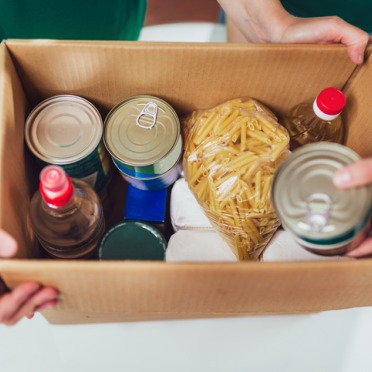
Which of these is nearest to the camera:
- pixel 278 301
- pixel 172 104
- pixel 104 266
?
pixel 104 266

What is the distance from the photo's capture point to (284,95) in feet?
2.70

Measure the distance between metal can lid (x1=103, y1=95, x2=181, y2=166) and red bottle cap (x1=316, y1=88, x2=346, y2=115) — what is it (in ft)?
0.78

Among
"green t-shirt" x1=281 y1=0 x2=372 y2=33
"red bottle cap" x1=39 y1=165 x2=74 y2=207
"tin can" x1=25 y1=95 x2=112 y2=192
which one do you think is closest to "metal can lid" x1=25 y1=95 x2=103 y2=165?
"tin can" x1=25 y1=95 x2=112 y2=192

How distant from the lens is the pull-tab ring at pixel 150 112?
0.76 meters

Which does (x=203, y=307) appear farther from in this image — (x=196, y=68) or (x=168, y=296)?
(x=196, y=68)

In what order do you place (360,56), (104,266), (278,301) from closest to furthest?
1. (104,266)
2. (278,301)
3. (360,56)

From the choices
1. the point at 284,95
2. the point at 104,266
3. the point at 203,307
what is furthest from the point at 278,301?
the point at 284,95

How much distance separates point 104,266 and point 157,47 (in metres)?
0.37

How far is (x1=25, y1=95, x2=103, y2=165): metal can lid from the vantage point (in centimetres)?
73

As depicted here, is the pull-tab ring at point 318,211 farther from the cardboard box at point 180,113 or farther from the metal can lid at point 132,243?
the metal can lid at point 132,243

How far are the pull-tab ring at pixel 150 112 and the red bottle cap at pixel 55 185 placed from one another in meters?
0.23

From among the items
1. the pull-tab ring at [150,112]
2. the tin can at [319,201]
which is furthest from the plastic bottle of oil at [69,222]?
the tin can at [319,201]

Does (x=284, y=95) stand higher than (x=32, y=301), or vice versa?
(x=284, y=95)

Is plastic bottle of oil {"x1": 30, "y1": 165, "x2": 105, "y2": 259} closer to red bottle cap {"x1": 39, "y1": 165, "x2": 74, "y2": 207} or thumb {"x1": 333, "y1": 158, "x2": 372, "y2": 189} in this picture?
red bottle cap {"x1": 39, "y1": 165, "x2": 74, "y2": 207}
